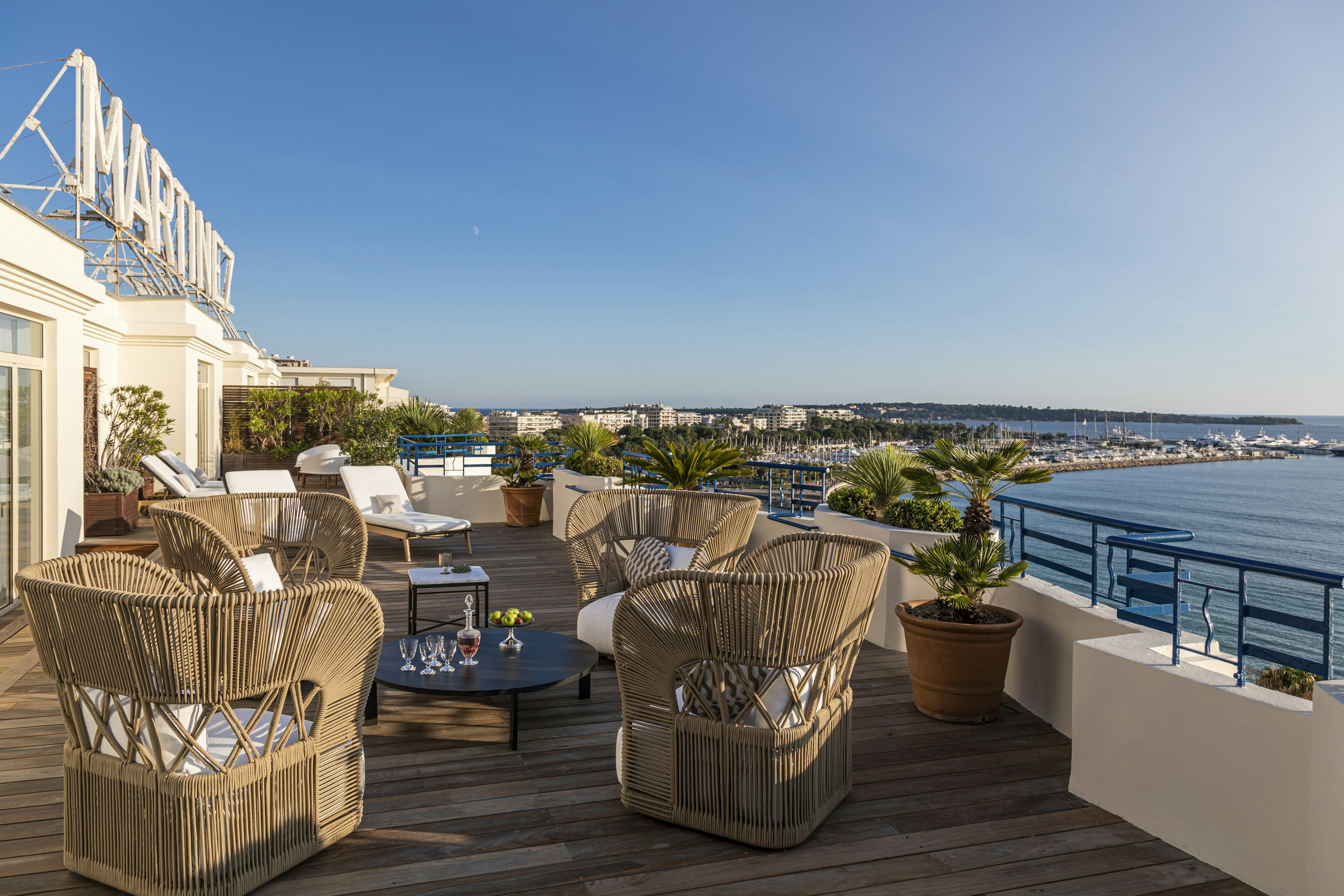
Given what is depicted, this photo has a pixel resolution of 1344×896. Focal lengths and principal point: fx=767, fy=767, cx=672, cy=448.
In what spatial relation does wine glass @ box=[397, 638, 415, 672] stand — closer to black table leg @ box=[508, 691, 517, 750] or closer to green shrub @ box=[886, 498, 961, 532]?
black table leg @ box=[508, 691, 517, 750]

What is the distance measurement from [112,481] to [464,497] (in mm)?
4292

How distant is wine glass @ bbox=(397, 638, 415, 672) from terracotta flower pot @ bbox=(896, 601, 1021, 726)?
2490mm

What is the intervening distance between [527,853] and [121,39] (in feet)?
58.2

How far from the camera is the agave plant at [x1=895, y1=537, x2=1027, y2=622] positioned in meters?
3.80

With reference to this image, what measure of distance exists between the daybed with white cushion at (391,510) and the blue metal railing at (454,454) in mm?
1886

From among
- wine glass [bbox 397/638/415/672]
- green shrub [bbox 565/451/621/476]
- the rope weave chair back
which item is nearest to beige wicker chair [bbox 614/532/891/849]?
wine glass [bbox 397/638/415/672]

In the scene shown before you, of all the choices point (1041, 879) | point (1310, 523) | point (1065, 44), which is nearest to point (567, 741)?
point (1041, 879)

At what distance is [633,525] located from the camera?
5.11 metres

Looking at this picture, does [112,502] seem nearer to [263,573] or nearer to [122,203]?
[263,573]

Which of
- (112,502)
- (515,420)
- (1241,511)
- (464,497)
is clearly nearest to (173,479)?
(112,502)

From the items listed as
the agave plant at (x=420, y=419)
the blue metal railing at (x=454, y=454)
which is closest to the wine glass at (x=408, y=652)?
the blue metal railing at (x=454, y=454)

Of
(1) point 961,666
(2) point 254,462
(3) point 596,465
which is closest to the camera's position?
(1) point 961,666

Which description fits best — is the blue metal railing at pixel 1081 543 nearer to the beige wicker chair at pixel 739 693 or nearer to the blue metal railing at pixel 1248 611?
the blue metal railing at pixel 1248 611

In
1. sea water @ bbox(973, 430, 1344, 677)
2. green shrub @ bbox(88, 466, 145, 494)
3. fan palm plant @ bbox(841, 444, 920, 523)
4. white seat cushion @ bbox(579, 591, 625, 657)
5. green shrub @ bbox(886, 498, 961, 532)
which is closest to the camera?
white seat cushion @ bbox(579, 591, 625, 657)
